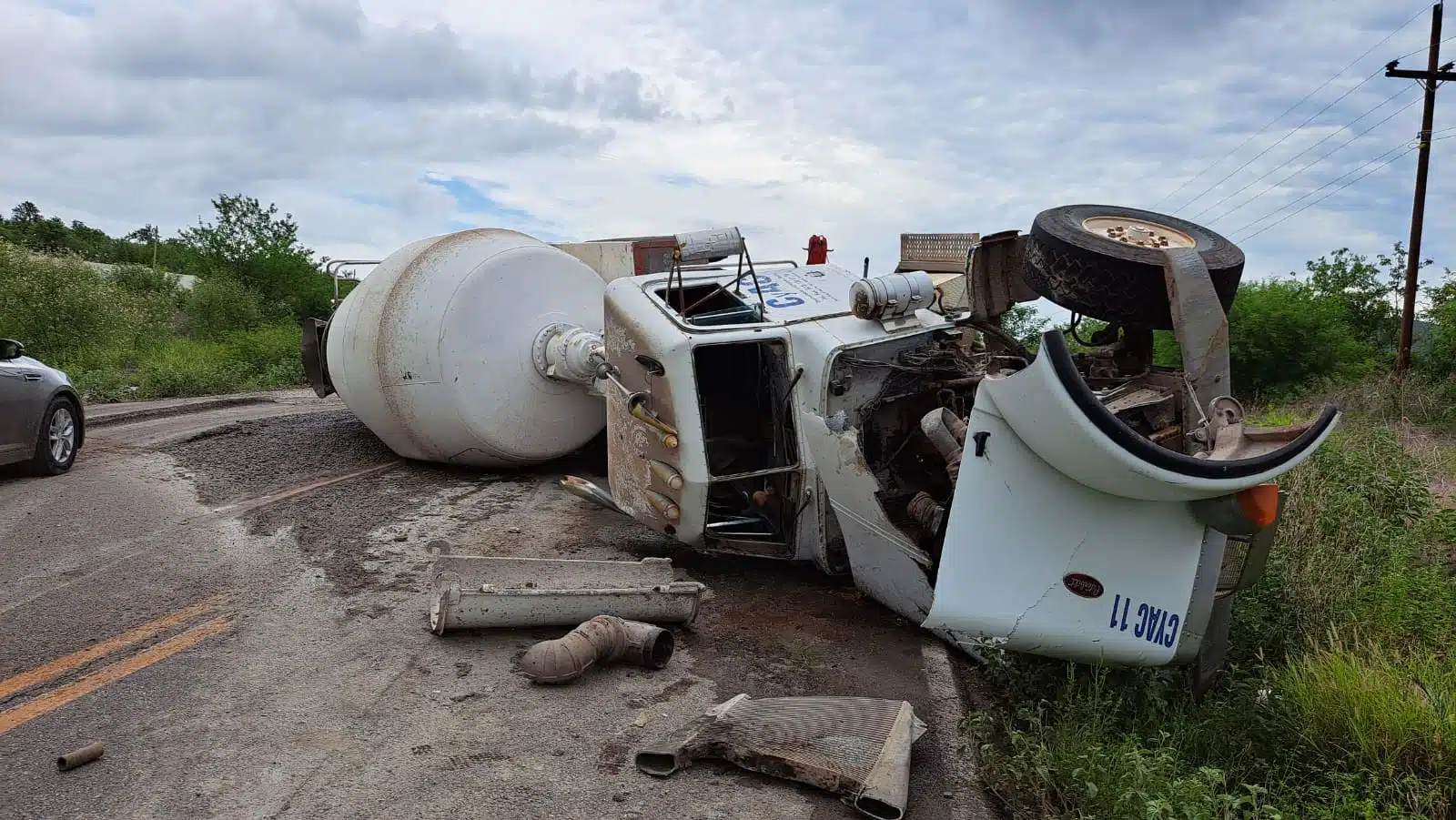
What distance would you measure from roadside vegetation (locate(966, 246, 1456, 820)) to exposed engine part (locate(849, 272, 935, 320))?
2.05m

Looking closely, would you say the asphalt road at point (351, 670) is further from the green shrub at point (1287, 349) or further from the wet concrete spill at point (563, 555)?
the green shrub at point (1287, 349)

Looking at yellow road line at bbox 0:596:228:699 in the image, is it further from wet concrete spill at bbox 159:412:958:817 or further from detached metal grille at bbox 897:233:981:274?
detached metal grille at bbox 897:233:981:274

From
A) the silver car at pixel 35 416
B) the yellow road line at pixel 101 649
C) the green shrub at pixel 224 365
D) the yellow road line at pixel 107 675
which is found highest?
the silver car at pixel 35 416

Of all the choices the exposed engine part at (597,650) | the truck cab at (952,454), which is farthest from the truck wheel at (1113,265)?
the exposed engine part at (597,650)

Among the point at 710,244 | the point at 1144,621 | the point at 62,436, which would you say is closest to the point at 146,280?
Result: the point at 62,436

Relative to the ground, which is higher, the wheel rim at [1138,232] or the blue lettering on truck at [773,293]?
the wheel rim at [1138,232]

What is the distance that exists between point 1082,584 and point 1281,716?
125 cm

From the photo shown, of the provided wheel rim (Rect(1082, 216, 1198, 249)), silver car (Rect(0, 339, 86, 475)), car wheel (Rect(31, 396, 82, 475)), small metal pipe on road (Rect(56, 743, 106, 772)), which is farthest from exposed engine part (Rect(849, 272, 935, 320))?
car wheel (Rect(31, 396, 82, 475))

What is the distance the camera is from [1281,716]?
4574 millimetres

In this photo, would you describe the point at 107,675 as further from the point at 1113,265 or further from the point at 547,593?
the point at 1113,265

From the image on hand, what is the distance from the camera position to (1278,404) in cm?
1638

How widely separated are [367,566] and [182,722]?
225 centimetres

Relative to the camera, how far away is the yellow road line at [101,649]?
4.37m

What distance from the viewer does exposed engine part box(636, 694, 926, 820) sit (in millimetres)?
3674
